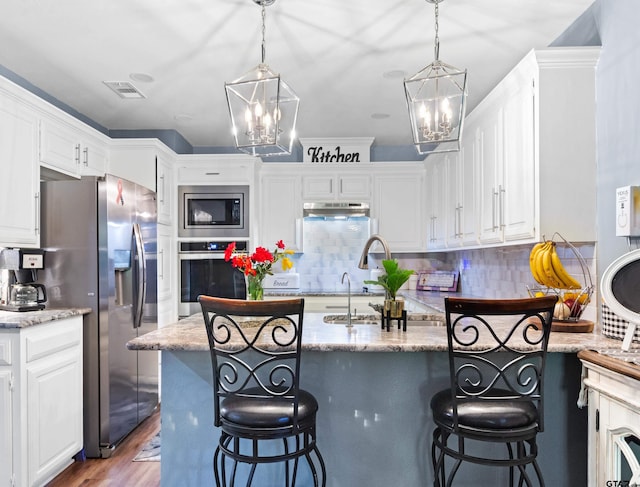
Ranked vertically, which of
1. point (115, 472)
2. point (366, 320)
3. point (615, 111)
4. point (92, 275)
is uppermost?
point (615, 111)

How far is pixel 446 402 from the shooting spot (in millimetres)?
1736

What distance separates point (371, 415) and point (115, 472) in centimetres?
175

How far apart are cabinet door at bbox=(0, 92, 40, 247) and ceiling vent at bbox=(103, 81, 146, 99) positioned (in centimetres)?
60

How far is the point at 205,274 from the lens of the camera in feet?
15.4

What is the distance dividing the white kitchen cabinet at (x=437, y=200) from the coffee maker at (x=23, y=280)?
313cm

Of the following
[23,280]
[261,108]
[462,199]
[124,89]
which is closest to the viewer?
[261,108]

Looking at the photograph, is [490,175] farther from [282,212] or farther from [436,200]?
[282,212]

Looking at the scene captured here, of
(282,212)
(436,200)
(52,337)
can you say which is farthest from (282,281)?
(52,337)

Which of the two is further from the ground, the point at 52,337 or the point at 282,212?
the point at 282,212

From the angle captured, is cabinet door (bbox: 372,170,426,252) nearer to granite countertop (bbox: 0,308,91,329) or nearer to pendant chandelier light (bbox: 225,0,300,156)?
granite countertop (bbox: 0,308,91,329)

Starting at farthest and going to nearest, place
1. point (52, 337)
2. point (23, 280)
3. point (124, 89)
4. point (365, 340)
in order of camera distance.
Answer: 1. point (124, 89)
2. point (23, 280)
3. point (52, 337)
4. point (365, 340)

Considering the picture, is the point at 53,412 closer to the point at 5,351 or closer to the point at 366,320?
the point at 5,351

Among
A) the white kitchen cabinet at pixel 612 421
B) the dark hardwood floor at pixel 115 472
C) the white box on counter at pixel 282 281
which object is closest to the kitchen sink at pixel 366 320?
the white kitchen cabinet at pixel 612 421

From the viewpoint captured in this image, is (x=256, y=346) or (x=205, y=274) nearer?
(x=256, y=346)
